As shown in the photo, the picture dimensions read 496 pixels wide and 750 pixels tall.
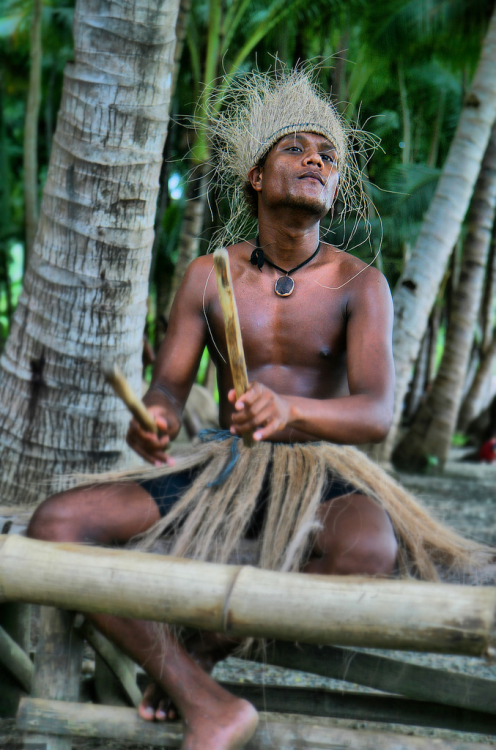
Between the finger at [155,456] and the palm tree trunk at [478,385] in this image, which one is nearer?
the finger at [155,456]

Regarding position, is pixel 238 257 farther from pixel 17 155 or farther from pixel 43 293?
pixel 17 155

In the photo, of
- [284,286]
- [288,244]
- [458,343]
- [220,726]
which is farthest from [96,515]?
[458,343]

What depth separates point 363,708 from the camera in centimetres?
214

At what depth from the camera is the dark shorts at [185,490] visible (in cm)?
188

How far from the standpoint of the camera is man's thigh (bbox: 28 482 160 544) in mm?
1766

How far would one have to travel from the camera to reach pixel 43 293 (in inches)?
105

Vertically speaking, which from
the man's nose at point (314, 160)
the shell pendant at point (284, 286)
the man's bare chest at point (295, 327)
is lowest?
the man's bare chest at point (295, 327)

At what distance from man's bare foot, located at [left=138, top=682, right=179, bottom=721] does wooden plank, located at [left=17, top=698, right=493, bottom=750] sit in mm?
17

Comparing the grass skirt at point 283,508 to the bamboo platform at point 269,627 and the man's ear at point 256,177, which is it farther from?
the man's ear at point 256,177

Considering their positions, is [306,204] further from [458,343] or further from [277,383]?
[458,343]

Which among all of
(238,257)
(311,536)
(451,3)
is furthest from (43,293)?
(451,3)

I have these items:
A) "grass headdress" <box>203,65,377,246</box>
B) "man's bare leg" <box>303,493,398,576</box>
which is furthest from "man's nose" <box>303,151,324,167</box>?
"man's bare leg" <box>303,493,398,576</box>

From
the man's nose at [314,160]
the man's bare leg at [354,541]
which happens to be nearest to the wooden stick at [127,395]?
the man's bare leg at [354,541]

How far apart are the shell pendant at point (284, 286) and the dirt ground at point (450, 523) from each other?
83cm
